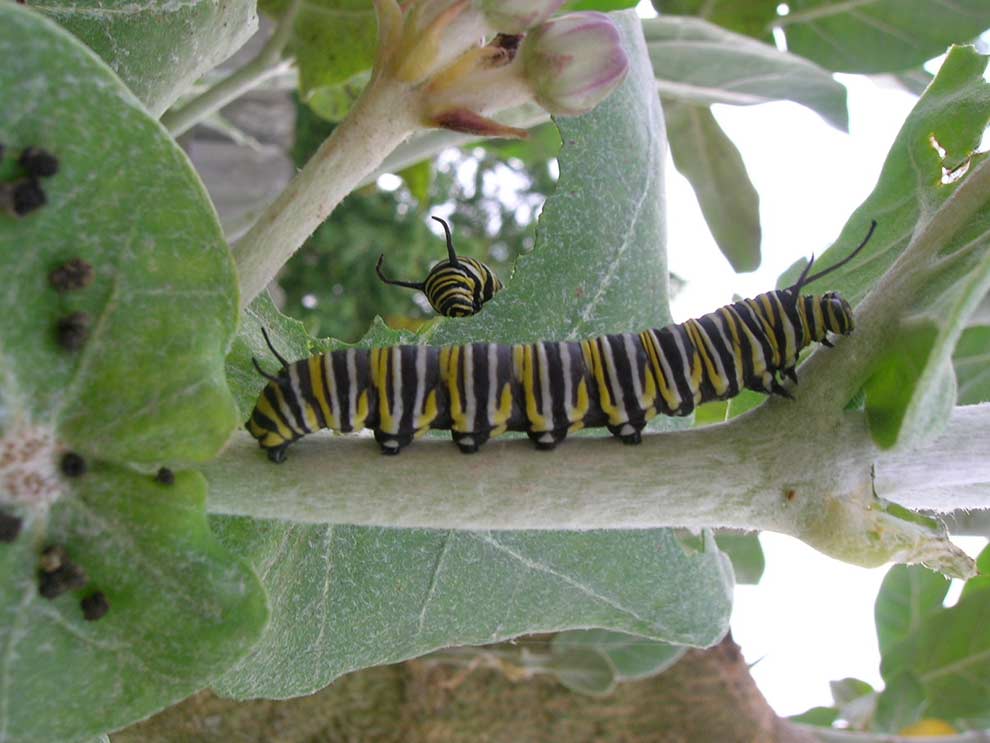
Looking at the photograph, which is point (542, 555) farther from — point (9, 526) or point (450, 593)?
point (9, 526)

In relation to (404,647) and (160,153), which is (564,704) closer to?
(404,647)

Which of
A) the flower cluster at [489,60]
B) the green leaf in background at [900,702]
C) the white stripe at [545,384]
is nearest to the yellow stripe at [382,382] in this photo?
the white stripe at [545,384]

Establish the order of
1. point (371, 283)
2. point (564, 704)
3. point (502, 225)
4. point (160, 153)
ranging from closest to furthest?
point (160, 153)
point (564, 704)
point (371, 283)
point (502, 225)

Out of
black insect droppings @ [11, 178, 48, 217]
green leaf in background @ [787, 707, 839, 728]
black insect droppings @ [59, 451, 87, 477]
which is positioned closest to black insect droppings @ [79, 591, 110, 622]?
black insect droppings @ [59, 451, 87, 477]

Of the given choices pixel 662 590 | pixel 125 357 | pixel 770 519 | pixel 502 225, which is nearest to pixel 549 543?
pixel 662 590

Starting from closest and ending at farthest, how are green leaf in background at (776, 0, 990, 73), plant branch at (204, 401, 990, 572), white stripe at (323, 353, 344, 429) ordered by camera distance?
plant branch at (204, 401, 990, 572), white stripe at (323, 353, 344, 429), green leaf in background at (776, 0, 990, 73)

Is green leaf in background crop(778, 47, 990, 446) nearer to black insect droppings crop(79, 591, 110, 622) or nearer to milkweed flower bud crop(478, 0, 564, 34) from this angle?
milkweed flower bud crop(478, 0, 564, 34)

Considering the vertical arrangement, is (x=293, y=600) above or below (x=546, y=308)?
below
